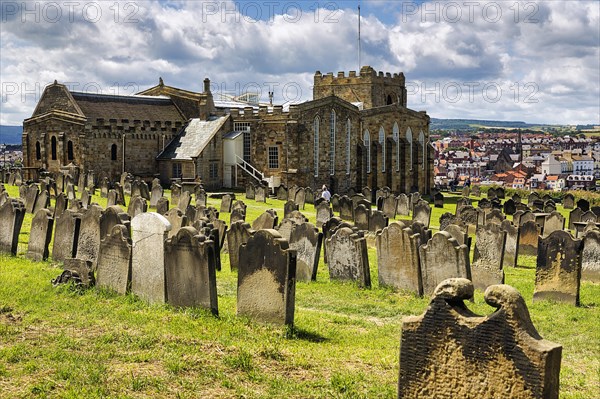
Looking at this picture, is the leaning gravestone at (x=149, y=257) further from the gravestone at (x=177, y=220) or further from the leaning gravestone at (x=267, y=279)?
the gravestone at (x=177, y=220)

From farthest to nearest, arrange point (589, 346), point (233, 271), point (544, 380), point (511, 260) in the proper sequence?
point (511, 260) → point (233, 271) → point (589, 346) → point (544, 380)

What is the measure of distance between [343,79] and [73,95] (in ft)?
83.9

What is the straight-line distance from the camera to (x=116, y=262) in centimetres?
1286

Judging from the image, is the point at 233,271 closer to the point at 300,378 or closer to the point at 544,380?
the point at 300,378

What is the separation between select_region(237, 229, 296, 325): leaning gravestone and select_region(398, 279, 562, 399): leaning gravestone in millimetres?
4142

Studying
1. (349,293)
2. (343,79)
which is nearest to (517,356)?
(349,293)

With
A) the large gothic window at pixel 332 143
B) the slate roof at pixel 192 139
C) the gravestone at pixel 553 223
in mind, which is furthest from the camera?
the large gothic window at pixel 332 143

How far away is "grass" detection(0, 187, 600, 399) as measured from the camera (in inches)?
323

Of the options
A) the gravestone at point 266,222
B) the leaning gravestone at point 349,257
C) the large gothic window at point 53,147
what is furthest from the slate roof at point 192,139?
the leaning gravestone at point 349,257

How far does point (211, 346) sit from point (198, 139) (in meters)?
41.0

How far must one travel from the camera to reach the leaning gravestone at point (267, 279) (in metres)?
10.7

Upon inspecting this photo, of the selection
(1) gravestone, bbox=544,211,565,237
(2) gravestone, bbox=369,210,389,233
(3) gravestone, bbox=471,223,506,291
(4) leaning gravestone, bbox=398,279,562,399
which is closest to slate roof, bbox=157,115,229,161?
(2) gravestone, bbox=369,210,389,233

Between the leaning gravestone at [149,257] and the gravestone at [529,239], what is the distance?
13.6 m

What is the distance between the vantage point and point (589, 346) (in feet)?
36.2
